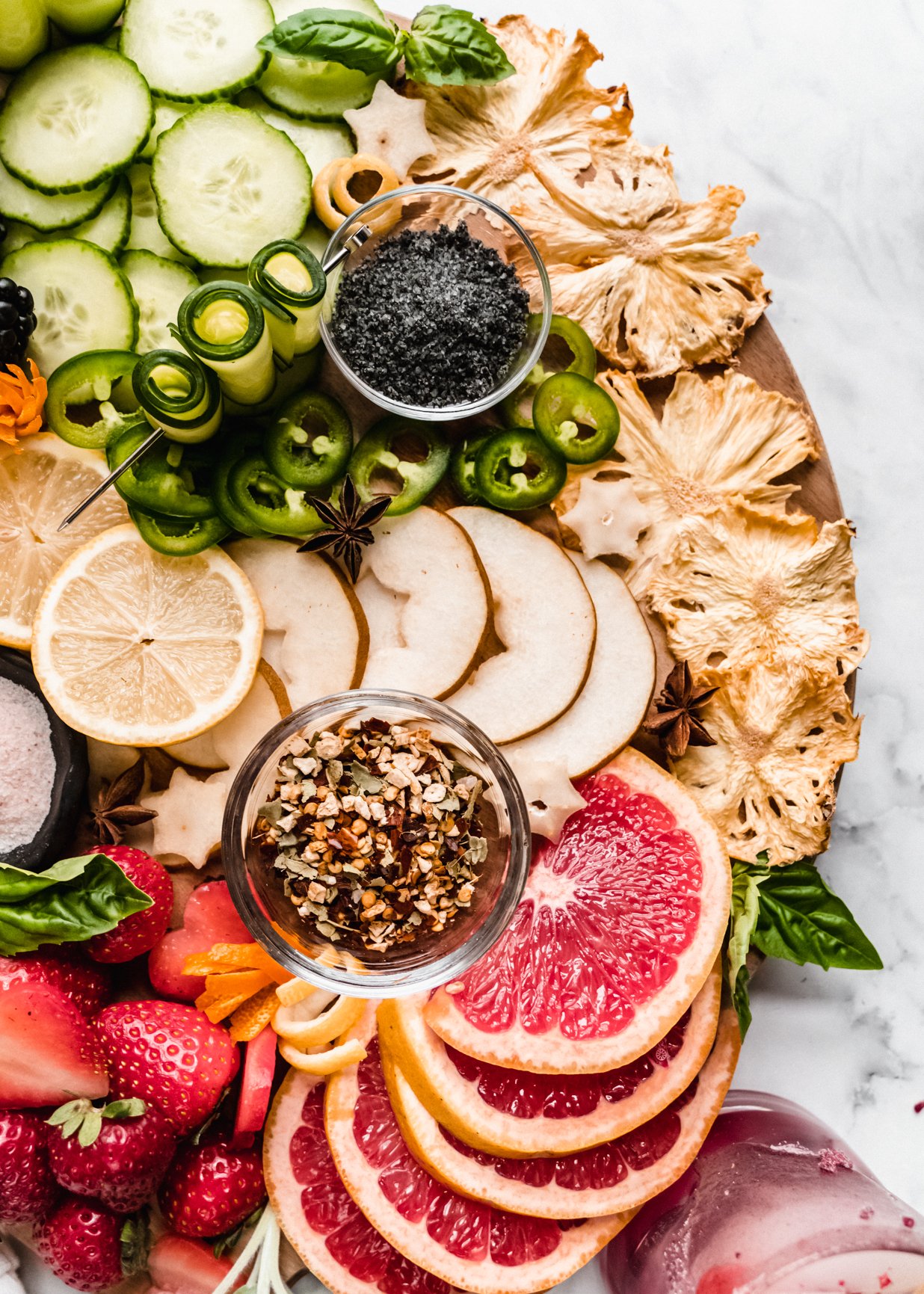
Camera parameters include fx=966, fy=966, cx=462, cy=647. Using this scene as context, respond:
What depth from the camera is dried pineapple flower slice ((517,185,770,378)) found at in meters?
2.09

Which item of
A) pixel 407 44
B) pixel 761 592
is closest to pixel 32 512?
pixel 407 44

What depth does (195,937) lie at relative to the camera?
1.98 metres

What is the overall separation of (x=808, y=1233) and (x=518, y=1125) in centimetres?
58

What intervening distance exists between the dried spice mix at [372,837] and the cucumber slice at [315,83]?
1349mm

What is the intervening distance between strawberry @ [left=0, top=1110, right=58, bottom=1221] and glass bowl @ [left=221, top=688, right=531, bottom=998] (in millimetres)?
573

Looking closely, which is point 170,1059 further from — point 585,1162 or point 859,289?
point 859,289

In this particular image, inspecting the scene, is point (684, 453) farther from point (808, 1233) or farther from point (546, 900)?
point (808, 1233)

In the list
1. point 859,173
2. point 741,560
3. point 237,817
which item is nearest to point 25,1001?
point 237,817

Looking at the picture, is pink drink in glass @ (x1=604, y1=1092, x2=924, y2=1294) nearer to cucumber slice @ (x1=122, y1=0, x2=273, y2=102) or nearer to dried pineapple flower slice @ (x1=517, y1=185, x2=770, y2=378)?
dried pineapple flower slice @ (x1=517, y1=185, x2=770, y2=378)

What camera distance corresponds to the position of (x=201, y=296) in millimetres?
1777

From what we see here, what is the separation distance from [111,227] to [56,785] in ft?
3.84

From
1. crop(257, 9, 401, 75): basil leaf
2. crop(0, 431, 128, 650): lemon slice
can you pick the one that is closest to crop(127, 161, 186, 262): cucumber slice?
crop(257, 9, 401, 75): basil leaf

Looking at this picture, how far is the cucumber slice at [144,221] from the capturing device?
2.07m

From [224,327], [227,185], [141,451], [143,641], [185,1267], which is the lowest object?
[185,1267]
